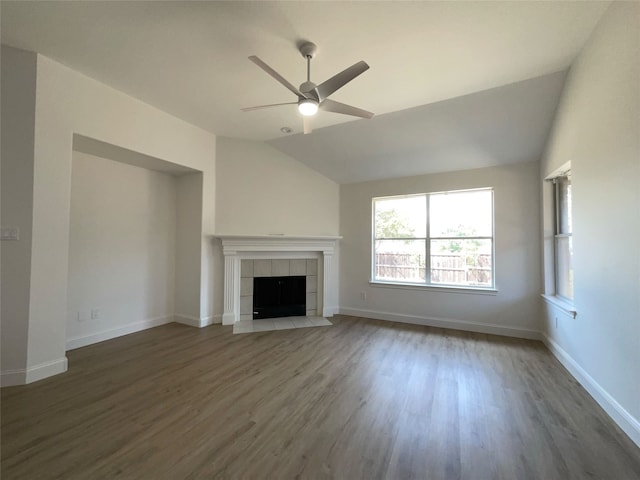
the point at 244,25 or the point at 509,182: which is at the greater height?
the point at 244,25

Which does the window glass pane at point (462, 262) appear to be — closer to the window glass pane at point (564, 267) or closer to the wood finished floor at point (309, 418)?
the window glass pane at point (564, 267)

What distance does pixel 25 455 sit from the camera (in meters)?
1.55

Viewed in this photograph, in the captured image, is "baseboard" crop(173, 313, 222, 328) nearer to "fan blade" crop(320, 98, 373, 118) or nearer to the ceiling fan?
the ceiling fan

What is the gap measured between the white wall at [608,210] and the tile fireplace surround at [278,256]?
314 cm

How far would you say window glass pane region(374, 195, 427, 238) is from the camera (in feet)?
14.5

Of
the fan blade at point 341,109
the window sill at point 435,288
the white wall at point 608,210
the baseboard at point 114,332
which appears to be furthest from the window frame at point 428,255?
the baseboard at point 114,332

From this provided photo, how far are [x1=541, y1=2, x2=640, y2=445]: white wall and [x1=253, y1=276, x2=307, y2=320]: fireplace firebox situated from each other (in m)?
3.51

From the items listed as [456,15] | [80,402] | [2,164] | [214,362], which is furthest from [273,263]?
[456,15]

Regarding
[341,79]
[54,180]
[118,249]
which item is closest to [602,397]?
[341,79]

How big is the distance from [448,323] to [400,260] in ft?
3.98

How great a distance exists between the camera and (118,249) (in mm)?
3596

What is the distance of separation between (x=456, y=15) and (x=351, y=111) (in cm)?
96

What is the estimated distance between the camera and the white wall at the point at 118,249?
3188 mm

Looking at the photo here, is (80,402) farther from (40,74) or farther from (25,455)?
(40,74)
